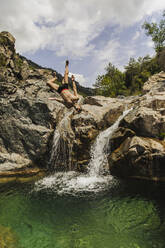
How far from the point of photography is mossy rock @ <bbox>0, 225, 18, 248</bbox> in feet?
20.1

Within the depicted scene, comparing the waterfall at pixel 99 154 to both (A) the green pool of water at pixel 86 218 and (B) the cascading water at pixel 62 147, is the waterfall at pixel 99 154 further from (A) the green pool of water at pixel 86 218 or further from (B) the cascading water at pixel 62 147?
(A) the green pool of water at pixel 86 218

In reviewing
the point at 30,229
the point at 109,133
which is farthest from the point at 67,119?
the point at 30,229

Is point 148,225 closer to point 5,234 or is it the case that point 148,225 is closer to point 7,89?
point 5,234

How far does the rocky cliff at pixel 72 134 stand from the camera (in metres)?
12.3

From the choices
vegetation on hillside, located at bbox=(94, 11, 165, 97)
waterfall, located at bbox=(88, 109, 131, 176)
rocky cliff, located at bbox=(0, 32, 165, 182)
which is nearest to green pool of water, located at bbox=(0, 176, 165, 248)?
rocky cliff, located at bbox=(0, 32, 165, 182)

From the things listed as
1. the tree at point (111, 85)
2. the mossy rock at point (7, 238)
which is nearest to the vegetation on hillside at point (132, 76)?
the tree at point (111, 85)

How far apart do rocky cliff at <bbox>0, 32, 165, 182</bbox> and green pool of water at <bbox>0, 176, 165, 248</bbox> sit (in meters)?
2.08

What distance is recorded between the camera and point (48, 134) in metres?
17.4

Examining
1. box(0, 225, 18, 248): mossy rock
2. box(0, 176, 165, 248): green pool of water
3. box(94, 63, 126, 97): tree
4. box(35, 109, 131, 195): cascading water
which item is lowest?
box(0, 225, 18, 248): mossy rock

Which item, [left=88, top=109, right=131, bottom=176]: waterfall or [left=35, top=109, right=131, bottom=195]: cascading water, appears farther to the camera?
[left=88, top=109, right=131, bottom=176]: waterfall

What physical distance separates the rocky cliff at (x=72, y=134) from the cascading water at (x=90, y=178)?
634 millimetres

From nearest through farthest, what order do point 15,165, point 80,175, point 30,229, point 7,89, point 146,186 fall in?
point 30,229
point 146,186
point 80,175
point 15,165
point 7,89

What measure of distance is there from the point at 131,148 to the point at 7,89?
17.5m

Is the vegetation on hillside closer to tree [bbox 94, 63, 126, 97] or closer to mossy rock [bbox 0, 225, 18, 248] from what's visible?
tree [bbox 94, 63, 126, 97]
